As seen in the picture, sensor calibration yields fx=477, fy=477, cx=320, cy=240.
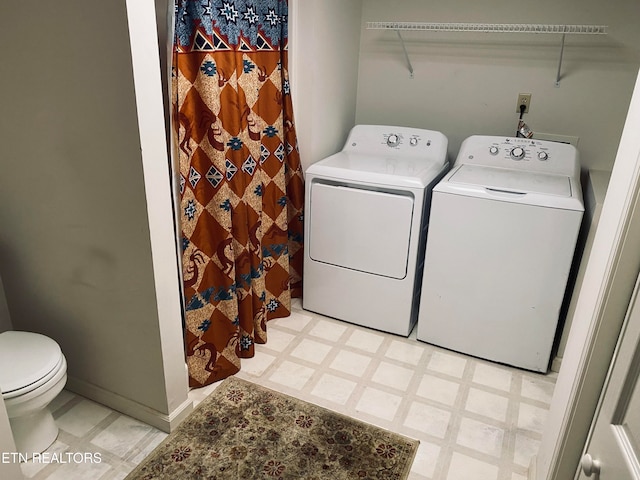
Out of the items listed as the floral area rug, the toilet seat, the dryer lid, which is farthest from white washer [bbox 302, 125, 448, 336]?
the toilet seat

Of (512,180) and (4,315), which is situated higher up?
(512,180)

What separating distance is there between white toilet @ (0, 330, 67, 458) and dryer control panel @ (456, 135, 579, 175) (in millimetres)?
2185

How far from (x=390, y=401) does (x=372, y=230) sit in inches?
32.5

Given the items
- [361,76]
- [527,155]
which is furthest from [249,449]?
[361,76]

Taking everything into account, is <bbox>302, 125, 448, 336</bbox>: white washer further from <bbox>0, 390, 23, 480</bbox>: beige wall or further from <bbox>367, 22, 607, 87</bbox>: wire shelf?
<bbox>0, 390, 23, 480</bbox>: beige wall

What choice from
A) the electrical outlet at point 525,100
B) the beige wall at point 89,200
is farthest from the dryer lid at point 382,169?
the beige wall at point 89,200

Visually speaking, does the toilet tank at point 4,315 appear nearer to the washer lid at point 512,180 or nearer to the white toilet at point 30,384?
the white toilet at point 30,384

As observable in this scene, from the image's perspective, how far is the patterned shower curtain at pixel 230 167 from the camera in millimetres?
1868

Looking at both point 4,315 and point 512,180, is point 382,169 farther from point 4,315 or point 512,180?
point 4,315

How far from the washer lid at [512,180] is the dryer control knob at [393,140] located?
1.40 ft

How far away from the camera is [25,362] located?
5.57 feet

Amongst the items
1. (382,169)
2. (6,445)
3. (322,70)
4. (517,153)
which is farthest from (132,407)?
(517,153)

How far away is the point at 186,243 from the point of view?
6.45 ft

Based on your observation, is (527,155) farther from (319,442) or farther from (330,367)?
(319,442)
